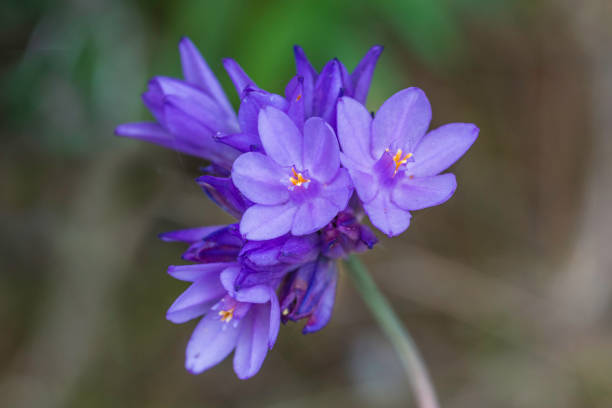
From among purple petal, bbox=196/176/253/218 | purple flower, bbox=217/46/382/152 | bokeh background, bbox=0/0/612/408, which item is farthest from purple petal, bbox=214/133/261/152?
bokeh background, bbox=0/0/612/408

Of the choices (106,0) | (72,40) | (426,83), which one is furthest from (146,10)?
(426,83)

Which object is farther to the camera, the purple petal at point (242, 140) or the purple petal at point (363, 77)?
the purple petal at point (363, 77)

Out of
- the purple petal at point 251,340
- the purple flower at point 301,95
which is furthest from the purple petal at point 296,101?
the purple petal at point 251,340

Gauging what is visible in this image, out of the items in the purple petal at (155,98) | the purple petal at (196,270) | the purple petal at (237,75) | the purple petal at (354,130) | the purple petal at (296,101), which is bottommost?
the purple petal at (196,270)

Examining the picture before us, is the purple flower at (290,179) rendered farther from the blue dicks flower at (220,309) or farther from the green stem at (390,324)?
the green stem at (390,324)

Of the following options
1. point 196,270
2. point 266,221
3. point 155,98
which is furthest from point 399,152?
point 155,98

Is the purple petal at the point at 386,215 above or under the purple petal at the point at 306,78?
under

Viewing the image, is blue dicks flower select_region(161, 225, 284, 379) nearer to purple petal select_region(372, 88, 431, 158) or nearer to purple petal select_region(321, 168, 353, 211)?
purple petal select_region(321, 168, 353, 211)

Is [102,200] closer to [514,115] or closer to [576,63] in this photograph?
[514,115]

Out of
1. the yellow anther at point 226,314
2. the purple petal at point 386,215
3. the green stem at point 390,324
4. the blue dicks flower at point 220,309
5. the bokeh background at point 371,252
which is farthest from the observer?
the bokeh background at point 371,252
